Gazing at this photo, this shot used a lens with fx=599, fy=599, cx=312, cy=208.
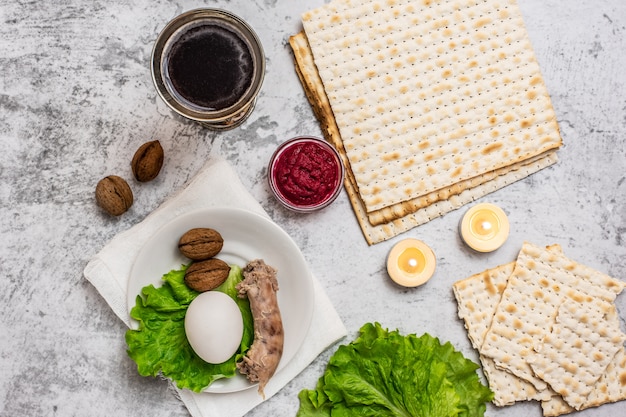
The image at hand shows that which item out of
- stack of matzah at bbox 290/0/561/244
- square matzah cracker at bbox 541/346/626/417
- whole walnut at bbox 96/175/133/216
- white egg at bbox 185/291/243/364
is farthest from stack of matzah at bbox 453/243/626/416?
whole walnut at bbox 96/175/133/216

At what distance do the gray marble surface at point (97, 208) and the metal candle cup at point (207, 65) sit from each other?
10.1 inches

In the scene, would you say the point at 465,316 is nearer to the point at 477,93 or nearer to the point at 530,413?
the point at 530,413

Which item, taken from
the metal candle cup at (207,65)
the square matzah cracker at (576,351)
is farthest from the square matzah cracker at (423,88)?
the square matzah cracker at (576,351)

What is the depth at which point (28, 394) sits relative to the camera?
184 centimetres

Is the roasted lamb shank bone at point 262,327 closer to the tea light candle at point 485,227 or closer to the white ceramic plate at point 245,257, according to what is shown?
the white ceramic plate at point 245,257

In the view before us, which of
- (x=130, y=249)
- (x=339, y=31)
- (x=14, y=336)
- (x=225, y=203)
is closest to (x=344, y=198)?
(x=225, y=203)

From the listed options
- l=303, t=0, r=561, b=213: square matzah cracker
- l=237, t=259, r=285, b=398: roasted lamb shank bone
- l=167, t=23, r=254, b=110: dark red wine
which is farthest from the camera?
l=303, t=0, r=561, b=213: square matzah cracker

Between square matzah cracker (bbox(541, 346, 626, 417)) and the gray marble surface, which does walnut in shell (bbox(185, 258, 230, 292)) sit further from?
square matzah cracker (bbox(541, 346, 626, 417))

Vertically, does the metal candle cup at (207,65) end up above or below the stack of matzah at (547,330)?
above

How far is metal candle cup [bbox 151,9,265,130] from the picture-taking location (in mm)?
1599

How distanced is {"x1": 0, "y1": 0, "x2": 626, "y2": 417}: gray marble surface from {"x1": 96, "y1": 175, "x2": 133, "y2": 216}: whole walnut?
6 cm

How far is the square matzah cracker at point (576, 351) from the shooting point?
1859 mm

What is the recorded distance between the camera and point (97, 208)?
185 centimetres

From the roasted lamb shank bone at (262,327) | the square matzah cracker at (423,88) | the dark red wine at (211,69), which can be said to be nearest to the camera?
the dark red wine at (211,69)
